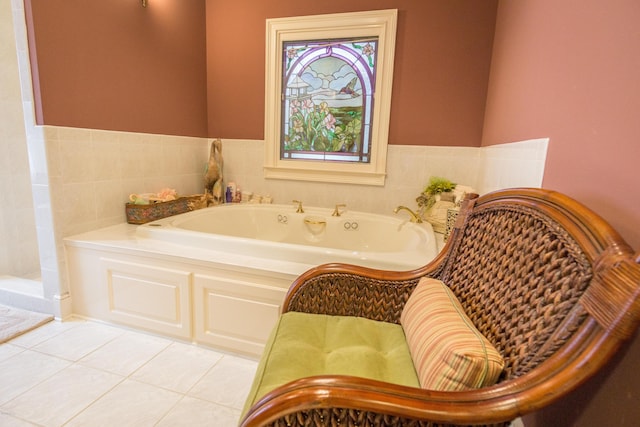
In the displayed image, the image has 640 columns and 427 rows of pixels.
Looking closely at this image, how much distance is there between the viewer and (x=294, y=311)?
130cm

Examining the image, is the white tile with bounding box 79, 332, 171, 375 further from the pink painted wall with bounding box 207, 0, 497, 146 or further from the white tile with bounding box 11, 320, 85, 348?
the pink painted wall with bounding box 207, 0, 497, 146

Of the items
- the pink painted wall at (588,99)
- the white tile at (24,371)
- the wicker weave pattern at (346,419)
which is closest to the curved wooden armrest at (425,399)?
the wicker weave pattern at (346,419)

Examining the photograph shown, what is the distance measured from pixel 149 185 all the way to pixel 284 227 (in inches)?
44.1

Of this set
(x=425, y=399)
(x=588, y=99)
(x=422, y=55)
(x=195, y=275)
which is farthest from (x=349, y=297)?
(x=422, y=55)

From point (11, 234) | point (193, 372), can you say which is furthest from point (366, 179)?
point (11, 234)

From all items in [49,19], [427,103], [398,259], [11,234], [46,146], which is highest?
[49,19]

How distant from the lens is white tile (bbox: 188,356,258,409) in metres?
1.48

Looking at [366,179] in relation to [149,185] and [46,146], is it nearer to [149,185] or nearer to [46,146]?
[149,185]

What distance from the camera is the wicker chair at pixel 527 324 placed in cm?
59

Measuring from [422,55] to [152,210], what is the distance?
7.78ft

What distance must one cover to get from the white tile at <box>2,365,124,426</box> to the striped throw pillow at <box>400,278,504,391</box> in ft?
4.70

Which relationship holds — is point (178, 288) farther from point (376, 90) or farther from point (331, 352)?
point (376, 90)

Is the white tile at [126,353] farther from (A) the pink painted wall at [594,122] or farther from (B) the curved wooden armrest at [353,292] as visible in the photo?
(A) the pink painted wall at [594,122]

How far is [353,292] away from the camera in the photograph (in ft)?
4.29
